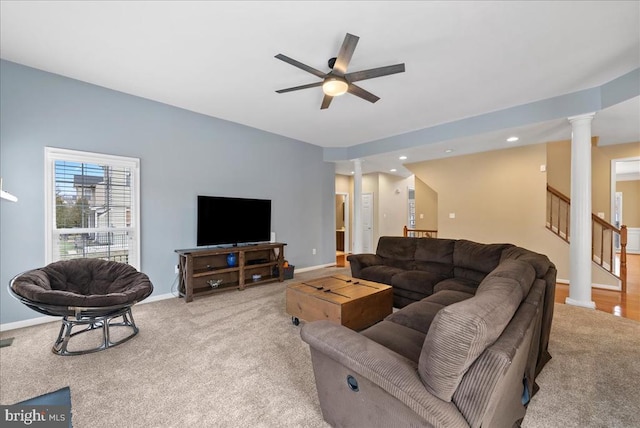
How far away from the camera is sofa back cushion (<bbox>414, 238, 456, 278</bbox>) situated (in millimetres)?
3549

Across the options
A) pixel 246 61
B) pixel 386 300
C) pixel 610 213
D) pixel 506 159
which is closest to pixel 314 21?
pixel 246 61

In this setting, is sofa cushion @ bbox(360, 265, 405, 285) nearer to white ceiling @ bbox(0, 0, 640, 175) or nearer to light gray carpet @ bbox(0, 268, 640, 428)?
light gray carpet @ bbox(0, 268, 640, 428)

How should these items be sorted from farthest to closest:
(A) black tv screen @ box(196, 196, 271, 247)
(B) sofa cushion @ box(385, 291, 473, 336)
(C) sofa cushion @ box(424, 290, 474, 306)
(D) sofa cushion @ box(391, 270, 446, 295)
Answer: (A) black tv screen @ box(196, 196, 271, 247) → (D) sofa cushion @ box(391, 270, 446, 295) → (C) sofa cushion @ box(424, 290, 474, 306) → (B) sofa cushion @ box(385, 291, 473, 336)

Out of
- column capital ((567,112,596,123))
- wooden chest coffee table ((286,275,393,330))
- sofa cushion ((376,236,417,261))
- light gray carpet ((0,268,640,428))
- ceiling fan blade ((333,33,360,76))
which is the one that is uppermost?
ceiling fan blade ((333,33,360,76))

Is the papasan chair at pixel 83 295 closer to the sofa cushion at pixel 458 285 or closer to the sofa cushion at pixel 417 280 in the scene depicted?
the sofa cushion at pixel 417 280

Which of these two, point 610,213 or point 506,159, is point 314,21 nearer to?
point 506,159

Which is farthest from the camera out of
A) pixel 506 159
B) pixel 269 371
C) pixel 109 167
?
pixel 506 159

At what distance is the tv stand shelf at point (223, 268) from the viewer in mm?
3799

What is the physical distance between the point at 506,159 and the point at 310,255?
4.50m

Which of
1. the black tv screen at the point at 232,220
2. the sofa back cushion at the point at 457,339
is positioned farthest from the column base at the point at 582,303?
the black tv screen at the point at 232,220

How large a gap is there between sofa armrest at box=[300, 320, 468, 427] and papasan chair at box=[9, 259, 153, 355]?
1908 mm

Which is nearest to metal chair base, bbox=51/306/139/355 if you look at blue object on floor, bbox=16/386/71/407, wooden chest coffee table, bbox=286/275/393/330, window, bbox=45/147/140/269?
blue object on floor, bbox=16/386/71/407

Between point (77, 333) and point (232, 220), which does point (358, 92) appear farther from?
point (77, 333)

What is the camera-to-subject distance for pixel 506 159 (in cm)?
556
